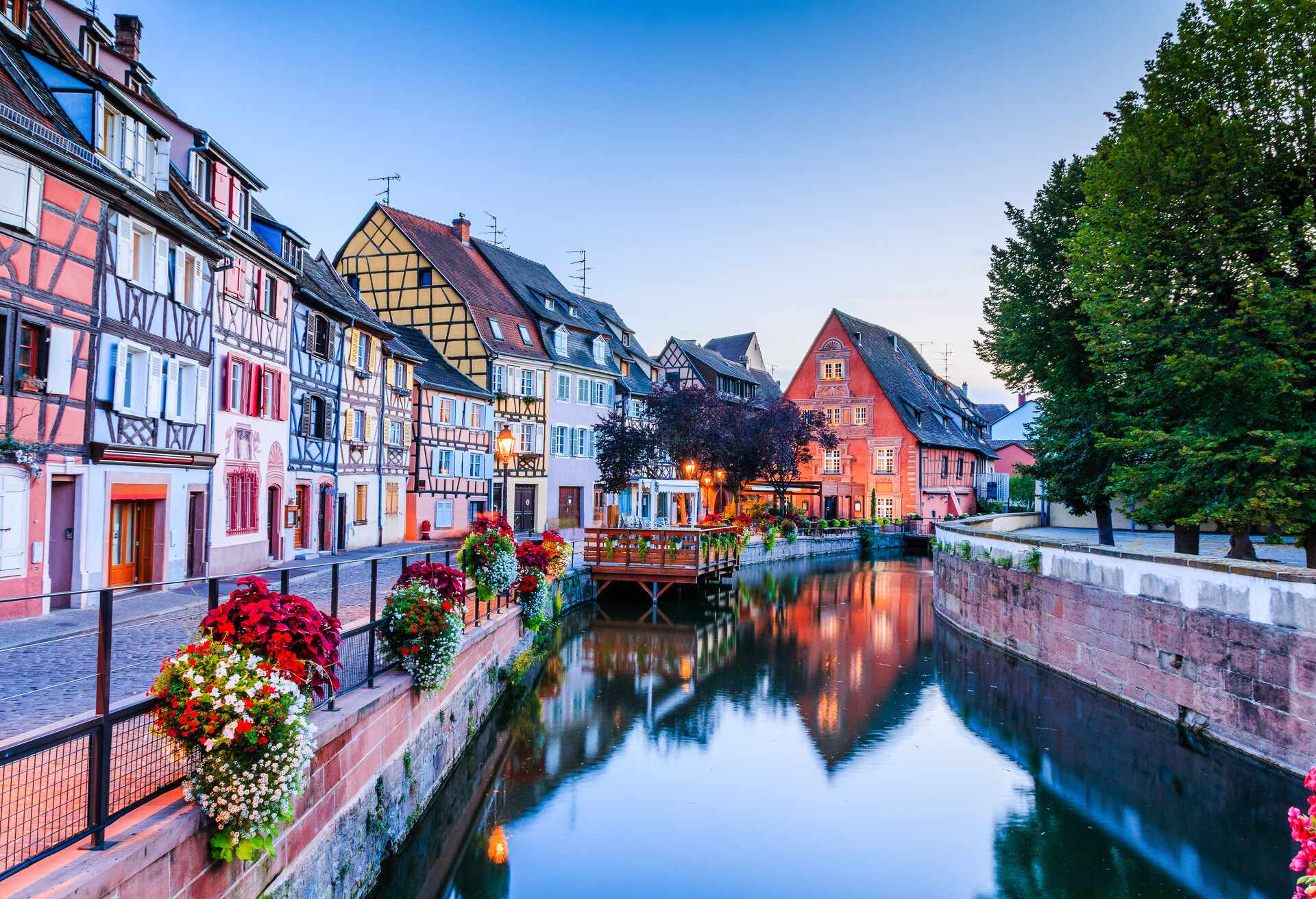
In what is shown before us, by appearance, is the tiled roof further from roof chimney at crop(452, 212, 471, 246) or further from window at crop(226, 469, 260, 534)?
window at crop(226, 469, 260, 534)

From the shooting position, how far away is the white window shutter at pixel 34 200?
1241cm

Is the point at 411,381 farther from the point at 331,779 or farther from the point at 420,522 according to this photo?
the point at 331,779

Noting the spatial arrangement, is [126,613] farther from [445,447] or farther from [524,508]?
[524,508]

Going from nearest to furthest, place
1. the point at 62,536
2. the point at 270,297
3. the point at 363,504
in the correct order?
the point at 62,536 → the point at 270,297 → the point at 363,504

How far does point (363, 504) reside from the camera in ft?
94.4

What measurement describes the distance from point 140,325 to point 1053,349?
21268 millimetres

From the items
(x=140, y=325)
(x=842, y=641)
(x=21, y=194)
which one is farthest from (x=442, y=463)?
(x=21, y=194)

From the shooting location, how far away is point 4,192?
39.5ft

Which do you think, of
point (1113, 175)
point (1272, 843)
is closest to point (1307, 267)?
point (1113, 175)

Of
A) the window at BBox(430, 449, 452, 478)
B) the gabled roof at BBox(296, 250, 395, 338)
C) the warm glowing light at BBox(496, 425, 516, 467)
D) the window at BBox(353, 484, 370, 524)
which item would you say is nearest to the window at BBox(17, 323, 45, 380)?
the warm glowing light at BBox(496, 425, 516, 467)

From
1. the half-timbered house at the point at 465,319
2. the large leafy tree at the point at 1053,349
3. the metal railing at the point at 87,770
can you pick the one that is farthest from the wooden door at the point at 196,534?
the large leafy tree at the point at 1053,349

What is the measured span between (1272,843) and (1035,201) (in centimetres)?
1943

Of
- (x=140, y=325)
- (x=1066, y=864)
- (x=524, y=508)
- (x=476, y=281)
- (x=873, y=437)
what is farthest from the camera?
(x=873, y=437)

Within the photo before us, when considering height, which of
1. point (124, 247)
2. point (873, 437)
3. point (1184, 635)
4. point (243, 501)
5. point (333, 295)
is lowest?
point (1184, 635)
